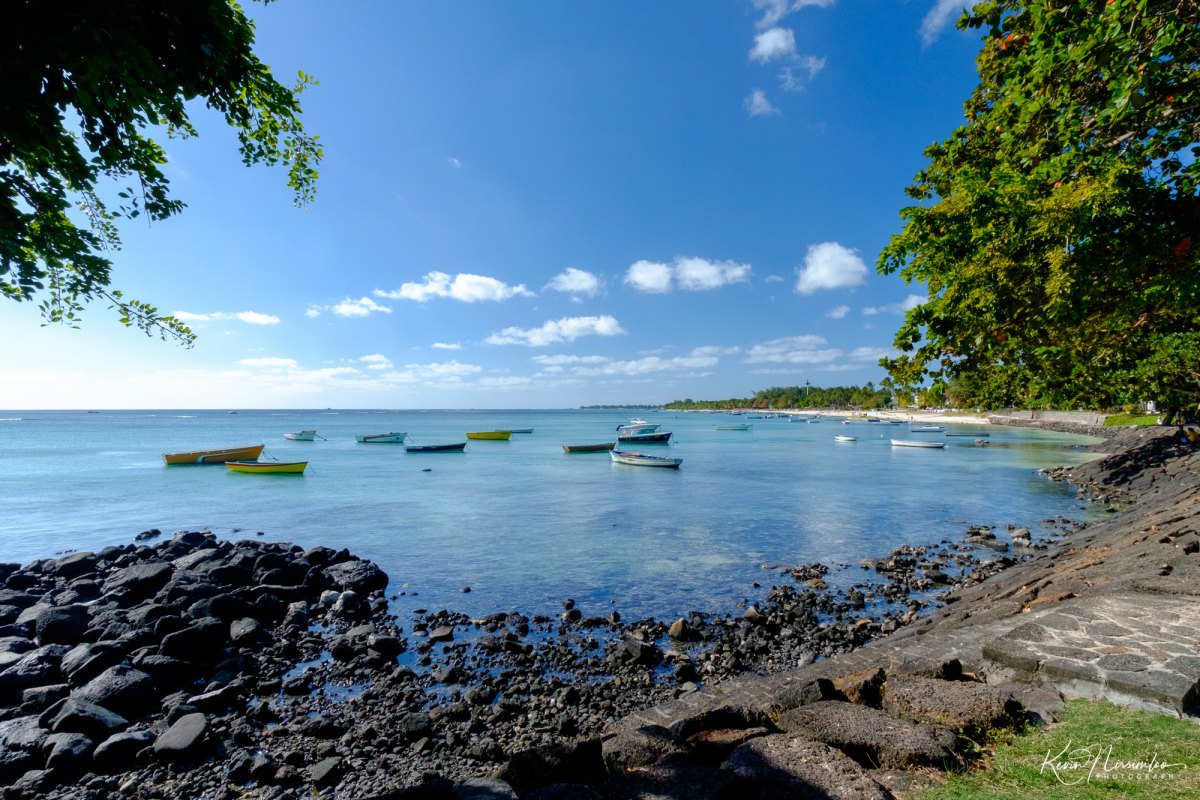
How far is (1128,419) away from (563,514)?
260 feet

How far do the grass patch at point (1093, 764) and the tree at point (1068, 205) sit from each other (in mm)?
3725

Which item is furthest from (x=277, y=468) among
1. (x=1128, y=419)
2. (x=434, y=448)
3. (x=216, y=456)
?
(x=1128, y=419)

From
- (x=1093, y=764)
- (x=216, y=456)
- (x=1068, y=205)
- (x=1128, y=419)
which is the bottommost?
(x=216, y=456)

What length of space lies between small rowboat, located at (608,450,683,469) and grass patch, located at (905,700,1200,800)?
41.9 metres

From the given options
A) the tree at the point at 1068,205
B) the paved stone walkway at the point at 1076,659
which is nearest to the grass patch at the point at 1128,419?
the paved stone walkway at the point at 1076,659

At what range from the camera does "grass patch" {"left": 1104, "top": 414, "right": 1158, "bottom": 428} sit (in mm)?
63519

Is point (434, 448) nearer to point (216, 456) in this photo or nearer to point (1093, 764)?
point (216, 456)

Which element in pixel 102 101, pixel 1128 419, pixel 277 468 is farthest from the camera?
pixel 1128 419

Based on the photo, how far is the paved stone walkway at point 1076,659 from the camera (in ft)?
16.4

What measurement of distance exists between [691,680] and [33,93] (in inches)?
425

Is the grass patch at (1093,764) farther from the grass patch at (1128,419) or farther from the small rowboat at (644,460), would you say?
the grass patch at (1128,419)

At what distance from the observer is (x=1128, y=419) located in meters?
69.5

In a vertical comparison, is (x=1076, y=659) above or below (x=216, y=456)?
above

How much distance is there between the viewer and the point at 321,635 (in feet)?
40.7
